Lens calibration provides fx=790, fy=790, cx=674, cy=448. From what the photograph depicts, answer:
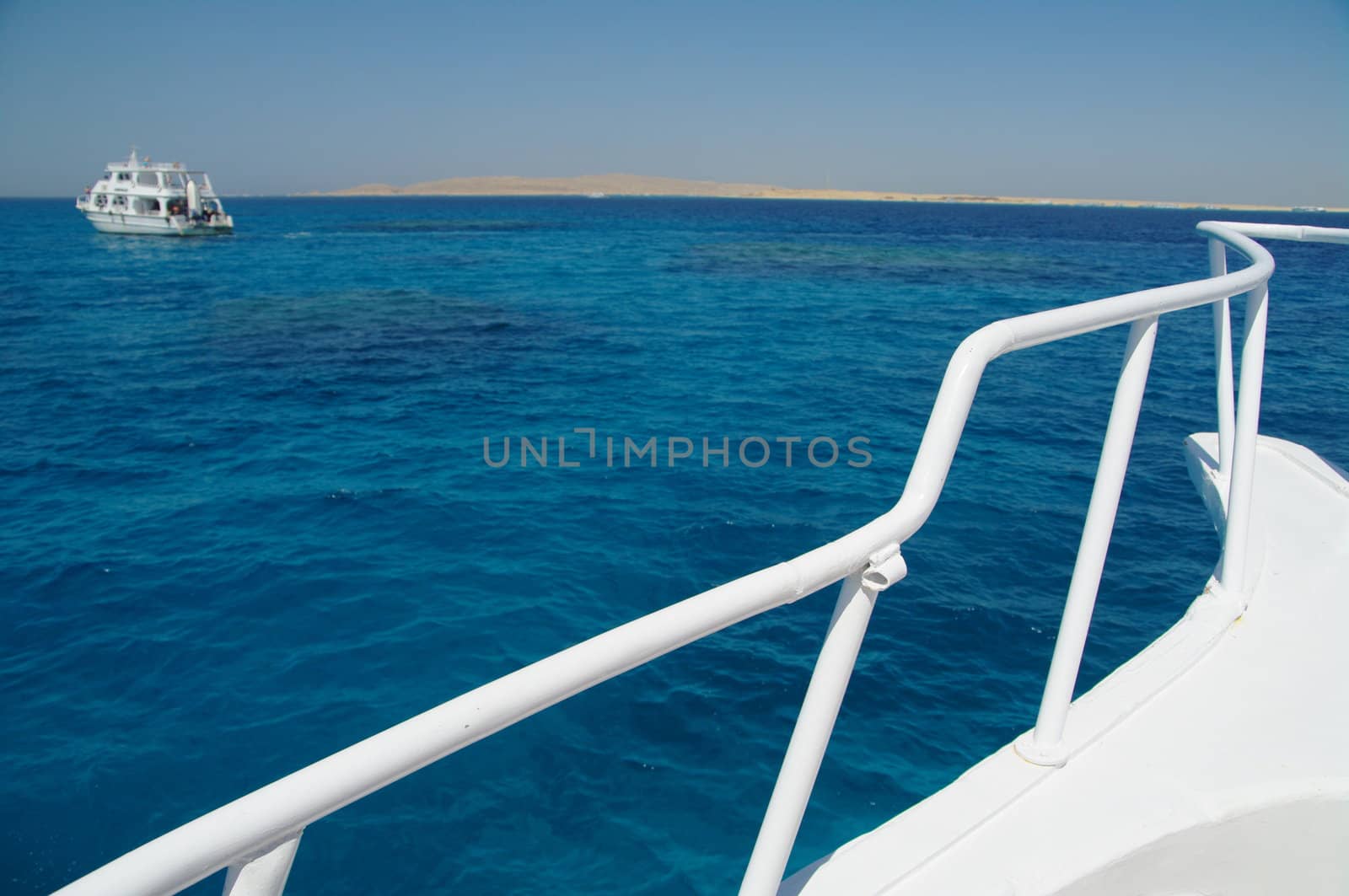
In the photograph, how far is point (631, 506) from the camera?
32.6ft

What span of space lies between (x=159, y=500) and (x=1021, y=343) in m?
11.1

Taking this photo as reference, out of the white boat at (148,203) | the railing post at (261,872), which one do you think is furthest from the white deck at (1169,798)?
the white boat at (148,203)

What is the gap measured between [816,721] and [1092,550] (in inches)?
43.6

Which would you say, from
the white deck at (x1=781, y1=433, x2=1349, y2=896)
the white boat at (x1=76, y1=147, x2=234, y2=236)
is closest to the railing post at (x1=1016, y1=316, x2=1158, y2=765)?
the white deck at (x1=781, y1=433, x2=1349, y2=896)

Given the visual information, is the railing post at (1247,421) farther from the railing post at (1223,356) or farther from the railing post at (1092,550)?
the railing post at (1092,550)

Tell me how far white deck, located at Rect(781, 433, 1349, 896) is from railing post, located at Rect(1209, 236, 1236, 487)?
96 centimetres

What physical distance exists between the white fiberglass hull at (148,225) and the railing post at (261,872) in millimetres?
59774

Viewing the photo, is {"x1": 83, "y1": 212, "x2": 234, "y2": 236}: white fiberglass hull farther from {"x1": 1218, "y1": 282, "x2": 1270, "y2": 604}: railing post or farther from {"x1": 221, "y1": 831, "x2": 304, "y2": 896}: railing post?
{"x1": 221, "y1": 831, "x2": 304, "y2": 896}: railing post

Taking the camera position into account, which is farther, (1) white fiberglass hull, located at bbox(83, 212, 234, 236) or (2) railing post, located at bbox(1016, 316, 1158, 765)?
(1) white fiberglass hull, located at bbox(83, 212, 234, 236)

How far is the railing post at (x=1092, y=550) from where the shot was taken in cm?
209

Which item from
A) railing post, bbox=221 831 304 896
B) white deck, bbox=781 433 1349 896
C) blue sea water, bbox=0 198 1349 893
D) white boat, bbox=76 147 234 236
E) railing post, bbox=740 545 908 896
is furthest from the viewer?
white boat, bbox=76 147 234 236

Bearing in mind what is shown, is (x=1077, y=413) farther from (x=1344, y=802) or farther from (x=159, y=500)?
(x=159, y=500)

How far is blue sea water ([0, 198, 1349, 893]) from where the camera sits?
5.14 m

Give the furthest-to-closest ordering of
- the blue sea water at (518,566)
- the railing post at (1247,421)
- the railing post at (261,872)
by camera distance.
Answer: the blue sea water at (518,566)
the railing post at (1247,421)
the railing post at (261,872)
